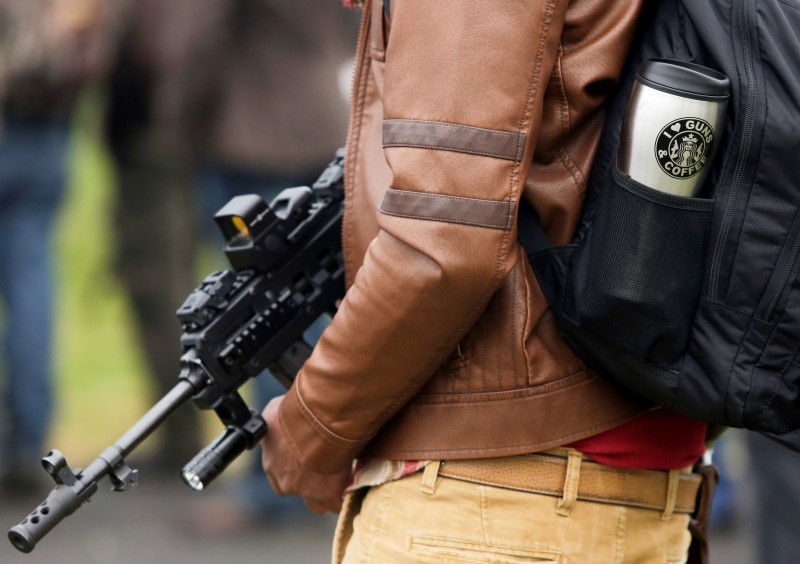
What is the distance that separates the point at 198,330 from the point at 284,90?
265 cm

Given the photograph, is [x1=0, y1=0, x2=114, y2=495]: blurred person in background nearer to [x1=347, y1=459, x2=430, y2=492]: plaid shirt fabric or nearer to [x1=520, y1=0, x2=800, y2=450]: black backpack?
[x1=347, y1=459, x2=430, y2=492]: plaid shirt fabric

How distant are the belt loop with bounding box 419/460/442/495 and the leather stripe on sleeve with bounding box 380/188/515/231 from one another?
42cm

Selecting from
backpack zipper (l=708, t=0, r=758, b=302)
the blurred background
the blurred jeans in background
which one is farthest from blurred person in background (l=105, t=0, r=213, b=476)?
backpack zipper (l=708, t=0, r=758, b=302)

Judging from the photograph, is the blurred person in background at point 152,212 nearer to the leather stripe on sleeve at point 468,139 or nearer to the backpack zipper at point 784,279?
the leather stripe on sleeve at point 468,139

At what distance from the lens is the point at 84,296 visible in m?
7.40

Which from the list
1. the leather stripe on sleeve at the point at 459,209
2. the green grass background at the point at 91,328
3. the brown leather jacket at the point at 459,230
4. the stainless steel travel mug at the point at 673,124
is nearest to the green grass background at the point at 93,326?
the green grass background at the point at 91,328

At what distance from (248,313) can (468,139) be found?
698mm

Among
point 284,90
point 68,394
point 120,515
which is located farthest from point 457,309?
point 68,394

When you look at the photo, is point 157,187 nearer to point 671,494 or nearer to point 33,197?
point 33,197

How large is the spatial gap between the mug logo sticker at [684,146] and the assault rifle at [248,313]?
80 centimetres

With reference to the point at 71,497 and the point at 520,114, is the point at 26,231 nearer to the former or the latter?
the point at 71,497

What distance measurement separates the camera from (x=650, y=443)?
2115 millimetres

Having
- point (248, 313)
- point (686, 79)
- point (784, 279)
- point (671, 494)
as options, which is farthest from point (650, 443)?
point (248, 313)

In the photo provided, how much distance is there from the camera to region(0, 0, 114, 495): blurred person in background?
500 cm
